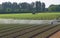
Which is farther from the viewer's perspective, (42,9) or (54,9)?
(42,9)

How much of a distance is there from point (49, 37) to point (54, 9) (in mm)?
37692

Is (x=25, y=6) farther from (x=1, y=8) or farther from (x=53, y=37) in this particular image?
(x=53, y=37)

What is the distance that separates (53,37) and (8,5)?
43496 mm

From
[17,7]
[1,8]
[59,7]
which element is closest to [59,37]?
[59,7]

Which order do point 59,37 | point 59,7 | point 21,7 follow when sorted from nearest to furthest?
point 59,37
point 59,7
point 21,7

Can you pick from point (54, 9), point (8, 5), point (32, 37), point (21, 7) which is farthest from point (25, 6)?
point (32, 37)

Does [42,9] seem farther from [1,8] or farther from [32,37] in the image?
[32,37]

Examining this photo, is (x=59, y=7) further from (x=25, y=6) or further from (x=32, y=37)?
(x=32, y=37)

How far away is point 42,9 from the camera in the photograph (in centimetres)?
4956

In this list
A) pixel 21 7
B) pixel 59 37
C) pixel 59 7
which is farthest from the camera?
pixel 21 7

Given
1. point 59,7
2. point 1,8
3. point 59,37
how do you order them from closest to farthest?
1. point 59,37
2. point 59,7
3. point 1,8

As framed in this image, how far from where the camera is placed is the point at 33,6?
2037 inches

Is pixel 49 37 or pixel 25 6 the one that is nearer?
pixel 49 37

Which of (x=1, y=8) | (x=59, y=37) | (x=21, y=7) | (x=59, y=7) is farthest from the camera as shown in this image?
(x=21, y=7)
